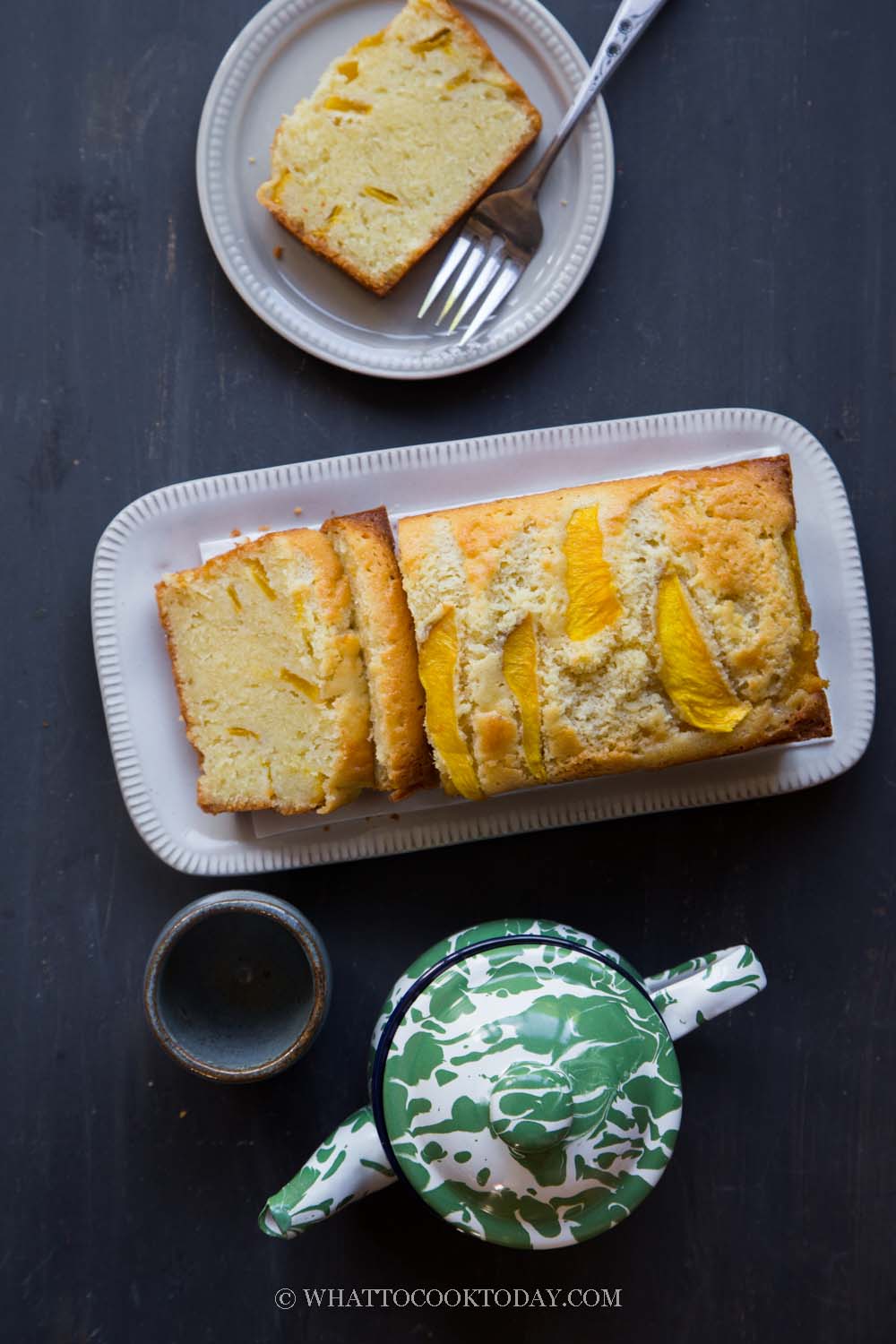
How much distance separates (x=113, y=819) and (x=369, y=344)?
1.32m

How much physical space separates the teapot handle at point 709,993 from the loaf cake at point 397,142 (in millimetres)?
1735

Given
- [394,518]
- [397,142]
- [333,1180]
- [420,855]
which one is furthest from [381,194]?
[333,1180]

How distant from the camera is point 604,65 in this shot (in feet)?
8.25

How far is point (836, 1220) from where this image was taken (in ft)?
8.46

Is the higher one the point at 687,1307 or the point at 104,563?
the point at 104,563

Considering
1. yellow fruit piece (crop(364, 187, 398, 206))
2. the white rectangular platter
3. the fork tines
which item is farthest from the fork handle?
the white rectangular platter

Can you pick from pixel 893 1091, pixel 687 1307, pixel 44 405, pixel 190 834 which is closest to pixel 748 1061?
pixel 893 1091

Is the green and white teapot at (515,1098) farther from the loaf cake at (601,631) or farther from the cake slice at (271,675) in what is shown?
the cake slice at (271,675)

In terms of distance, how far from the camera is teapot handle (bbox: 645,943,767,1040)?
2146 millimetres

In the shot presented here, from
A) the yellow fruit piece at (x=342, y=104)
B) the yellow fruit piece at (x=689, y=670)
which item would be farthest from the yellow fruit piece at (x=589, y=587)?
the yellow fruit piece at (x=342, y=104)

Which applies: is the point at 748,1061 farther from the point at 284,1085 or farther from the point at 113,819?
the point at 113,819

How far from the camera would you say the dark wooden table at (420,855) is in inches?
100

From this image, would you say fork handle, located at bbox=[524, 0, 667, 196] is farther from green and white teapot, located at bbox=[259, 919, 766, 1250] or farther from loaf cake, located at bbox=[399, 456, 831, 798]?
green and white teapot, located at bbox=[259, 919, 766, 1250]

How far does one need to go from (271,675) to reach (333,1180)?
105 cm
